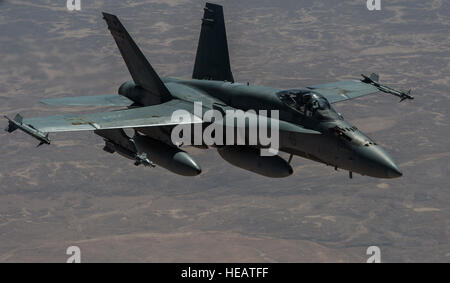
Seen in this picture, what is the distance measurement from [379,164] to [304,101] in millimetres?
4800

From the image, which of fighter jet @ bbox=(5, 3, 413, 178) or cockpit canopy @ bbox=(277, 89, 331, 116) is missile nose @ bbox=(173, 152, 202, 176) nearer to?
fighter jet @ bbox=(5, 3, 413, 178)

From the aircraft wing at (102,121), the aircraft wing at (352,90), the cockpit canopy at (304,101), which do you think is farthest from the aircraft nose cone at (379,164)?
the aircraft wing at (352,90)

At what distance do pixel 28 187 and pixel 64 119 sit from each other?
529 ft

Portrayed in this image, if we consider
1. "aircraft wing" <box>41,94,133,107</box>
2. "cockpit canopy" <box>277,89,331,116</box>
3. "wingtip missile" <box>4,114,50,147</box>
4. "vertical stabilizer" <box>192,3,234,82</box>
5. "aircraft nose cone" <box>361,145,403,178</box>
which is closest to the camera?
"aircraft nose cone" <box>361,145,403,178</box>

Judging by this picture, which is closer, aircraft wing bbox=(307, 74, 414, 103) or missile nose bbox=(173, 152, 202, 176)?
missile nose bbox=(173, 152, 202, 176)

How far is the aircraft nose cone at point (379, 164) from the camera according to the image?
27.4 meters

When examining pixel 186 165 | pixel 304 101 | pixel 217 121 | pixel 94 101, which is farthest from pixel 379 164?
pixel 94 101

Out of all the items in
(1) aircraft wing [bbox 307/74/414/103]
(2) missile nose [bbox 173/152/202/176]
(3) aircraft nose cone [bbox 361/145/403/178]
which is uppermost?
(1) aircraft wing [bbox 307/74/414/103]

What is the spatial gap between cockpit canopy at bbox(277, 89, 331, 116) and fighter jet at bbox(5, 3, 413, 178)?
0.02m

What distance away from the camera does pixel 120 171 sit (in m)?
191

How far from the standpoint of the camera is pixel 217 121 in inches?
1251

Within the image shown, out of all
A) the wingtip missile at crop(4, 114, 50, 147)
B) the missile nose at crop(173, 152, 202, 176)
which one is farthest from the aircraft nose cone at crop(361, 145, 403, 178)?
the wingtip missile at crop(4, 114, 50, 147)

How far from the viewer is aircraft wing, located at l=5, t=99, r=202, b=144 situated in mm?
28359

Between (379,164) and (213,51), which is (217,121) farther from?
(213,51)
